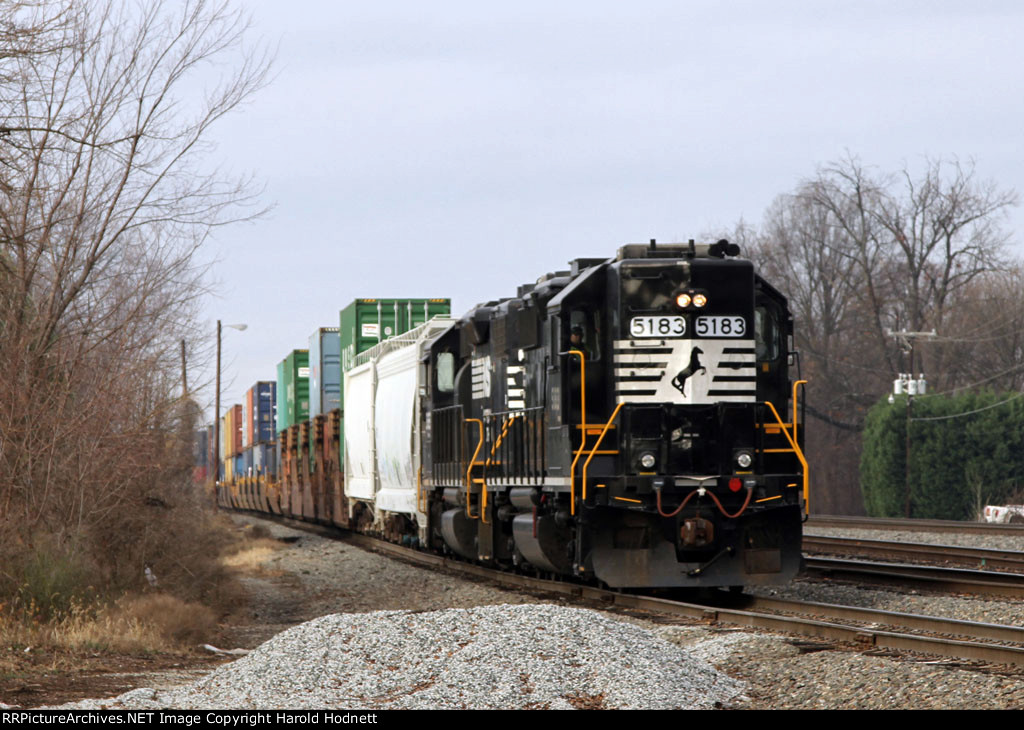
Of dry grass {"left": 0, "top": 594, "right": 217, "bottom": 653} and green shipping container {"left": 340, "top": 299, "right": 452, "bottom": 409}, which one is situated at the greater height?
green shipping container {"left": 340, "top": 299, "right": 452, "bottom": 409}

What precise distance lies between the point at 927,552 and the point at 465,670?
13.5 m

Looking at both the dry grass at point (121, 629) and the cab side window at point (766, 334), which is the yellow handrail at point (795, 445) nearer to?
the cab side window at point (766, 334)

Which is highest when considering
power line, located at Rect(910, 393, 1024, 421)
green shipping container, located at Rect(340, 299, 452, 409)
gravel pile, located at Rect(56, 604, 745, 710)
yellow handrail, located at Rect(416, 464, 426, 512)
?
green shipping container, located at Rect(340, 299, 452, 409)

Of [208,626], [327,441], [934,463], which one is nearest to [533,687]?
[208,626]

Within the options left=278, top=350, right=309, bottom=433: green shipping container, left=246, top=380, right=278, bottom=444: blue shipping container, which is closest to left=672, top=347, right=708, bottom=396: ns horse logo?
left=278, top=350, right=309, bottom=433: green shipping container

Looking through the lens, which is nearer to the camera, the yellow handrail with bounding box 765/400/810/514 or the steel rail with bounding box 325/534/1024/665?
the steel rail with bounding box 325/534/1024/665

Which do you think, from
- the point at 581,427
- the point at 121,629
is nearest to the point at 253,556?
the point at 121,629

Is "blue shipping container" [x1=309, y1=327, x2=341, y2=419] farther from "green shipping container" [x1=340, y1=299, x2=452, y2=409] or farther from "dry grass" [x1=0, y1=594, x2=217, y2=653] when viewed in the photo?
"dry grass" [x1=0, y1=594, x2=217, y2=653]

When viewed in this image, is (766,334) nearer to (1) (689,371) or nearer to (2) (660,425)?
(1) (689,371)

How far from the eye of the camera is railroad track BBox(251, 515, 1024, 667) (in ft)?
31.6

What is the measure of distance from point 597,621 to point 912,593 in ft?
18.9

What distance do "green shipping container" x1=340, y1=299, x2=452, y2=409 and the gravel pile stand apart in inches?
719

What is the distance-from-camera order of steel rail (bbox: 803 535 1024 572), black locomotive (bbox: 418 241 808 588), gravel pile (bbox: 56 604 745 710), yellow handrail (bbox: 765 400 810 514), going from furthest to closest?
steel rail (bbox: 803 535 1024 572), yellow handrail (bbox: 765 400 810 514), black locomotive (bbox: 418 241 808 588), gravel pile (bbox: 56 604 745 710)

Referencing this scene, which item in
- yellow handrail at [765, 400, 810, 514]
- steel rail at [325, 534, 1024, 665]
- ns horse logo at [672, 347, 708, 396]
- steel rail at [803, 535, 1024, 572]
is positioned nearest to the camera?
steel rail at [325, 534, 1024, 665]
